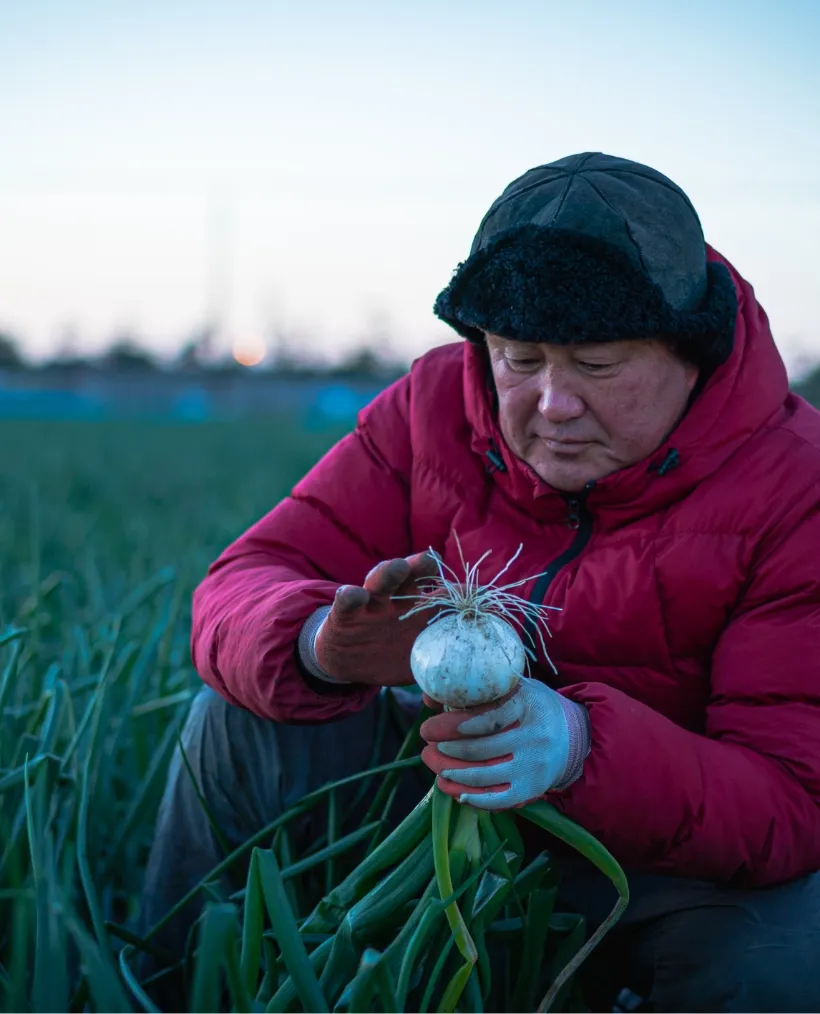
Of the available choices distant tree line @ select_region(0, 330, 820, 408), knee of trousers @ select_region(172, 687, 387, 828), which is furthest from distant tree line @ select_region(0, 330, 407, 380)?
knee of trousers @ select_region(172, 687, 387, 828)

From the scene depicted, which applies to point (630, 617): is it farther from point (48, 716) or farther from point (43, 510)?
point (43, 510)

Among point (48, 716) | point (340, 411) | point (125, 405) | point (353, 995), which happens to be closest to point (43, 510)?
point (48, 716)

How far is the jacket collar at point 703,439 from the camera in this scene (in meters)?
1.29

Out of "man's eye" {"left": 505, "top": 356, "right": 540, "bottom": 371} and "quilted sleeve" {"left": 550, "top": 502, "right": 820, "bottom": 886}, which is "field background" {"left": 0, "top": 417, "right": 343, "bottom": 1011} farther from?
"man's eye" {"left": 505, "top": 356, "right": 540, "bottom": 371}

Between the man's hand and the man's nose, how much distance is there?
0.35m

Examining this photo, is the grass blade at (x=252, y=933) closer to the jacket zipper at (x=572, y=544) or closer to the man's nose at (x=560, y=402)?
the jacket zipper at (x=572, y=544)

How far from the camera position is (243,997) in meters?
0.92

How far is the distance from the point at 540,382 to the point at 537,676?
40 cm

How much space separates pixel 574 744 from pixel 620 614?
0.26 meters

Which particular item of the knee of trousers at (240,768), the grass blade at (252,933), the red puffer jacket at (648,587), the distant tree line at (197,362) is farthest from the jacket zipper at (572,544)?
the distant tree line at (197,362)

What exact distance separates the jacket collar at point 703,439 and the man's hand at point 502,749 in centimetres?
34

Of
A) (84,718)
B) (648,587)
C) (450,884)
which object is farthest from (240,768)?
(648,587)

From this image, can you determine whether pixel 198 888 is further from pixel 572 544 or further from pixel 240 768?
pixel 572 544

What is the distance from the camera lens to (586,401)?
1.26 meters
